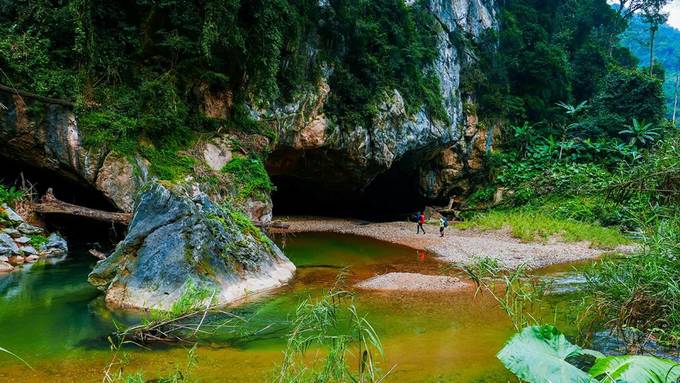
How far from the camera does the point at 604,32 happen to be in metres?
34.1

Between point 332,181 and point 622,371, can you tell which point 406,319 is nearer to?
point 622,371

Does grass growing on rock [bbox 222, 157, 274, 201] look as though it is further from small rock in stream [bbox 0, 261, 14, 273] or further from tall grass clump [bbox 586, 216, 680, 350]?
tall grass clump [bbox 586, 216, 680, 350]

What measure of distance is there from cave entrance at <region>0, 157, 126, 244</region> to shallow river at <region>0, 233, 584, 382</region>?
280cm

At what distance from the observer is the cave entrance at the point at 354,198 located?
977 inches

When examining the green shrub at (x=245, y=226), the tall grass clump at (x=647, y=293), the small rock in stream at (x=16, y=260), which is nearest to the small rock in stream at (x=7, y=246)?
the small rock in stream at (x=16, y=260)

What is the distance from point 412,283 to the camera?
10352 mm

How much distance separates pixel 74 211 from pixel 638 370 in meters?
12.9

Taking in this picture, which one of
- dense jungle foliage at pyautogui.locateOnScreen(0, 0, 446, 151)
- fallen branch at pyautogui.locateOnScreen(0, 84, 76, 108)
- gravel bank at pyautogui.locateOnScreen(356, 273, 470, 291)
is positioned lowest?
gravel bank at pyautogui.locateOnScreen(356, 273, 470, 291)

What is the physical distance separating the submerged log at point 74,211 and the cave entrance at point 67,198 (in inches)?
25.0

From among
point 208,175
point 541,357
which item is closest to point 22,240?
point 208,175

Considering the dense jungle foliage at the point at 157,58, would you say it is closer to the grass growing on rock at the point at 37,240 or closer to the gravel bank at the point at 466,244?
the grass growing on rock at the point at 37,240

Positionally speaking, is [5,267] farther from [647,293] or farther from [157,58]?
[647,293]

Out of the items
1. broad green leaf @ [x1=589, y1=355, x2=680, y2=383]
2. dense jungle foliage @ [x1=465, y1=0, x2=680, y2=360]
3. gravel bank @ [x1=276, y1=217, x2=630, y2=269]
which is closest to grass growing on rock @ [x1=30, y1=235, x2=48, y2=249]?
gravel bank @ [x1=276, y1=217, x2=630, y2=269]

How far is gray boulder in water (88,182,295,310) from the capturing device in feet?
26.9
